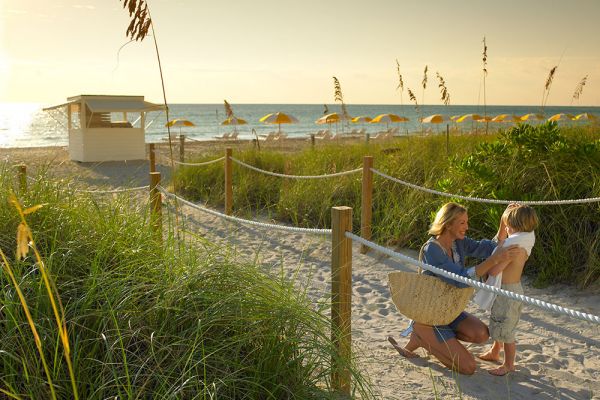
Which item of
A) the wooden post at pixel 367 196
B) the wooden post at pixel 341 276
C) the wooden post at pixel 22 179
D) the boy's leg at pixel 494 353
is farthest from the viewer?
the wooden post at pixel 367 196

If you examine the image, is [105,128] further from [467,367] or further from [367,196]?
[467,367]

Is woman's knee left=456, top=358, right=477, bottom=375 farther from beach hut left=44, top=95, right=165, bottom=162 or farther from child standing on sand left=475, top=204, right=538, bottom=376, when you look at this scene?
beach hut left=44, top=95, right=165, bottom=162

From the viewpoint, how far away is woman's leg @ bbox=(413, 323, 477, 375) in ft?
13.2

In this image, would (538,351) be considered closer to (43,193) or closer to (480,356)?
(480,356)

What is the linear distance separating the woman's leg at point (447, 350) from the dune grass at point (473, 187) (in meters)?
2.10

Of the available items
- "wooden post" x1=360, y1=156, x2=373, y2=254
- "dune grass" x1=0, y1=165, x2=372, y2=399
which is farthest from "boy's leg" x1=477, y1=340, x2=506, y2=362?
"wooden post" x1=360, y1=156, x2=373, y2=254

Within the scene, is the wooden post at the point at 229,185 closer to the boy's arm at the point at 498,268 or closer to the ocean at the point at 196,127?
the ocean at the point at 196,127

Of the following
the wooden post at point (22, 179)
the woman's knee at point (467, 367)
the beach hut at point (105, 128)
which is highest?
the beach hut at point (105, 128)

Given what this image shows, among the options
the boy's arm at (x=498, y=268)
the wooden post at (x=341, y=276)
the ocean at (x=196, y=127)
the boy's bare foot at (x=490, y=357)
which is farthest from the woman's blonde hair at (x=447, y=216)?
the ocean at (x=196, y=127)

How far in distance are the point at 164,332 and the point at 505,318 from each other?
235 cm

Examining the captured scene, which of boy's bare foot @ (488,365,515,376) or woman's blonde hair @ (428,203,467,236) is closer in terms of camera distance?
boy's bare foot @ (488,365,515,376)

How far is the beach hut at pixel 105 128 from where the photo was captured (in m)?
18.0

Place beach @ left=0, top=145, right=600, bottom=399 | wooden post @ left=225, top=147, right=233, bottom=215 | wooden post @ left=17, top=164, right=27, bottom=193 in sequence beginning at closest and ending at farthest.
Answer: beach @ left=0, top=145, right=600, bottom=399, wooden post @ left=17, top=164, right=27, bottom=193, wooden post @ left=225, top=147, right=233, bottom=215

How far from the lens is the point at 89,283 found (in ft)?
9.66
